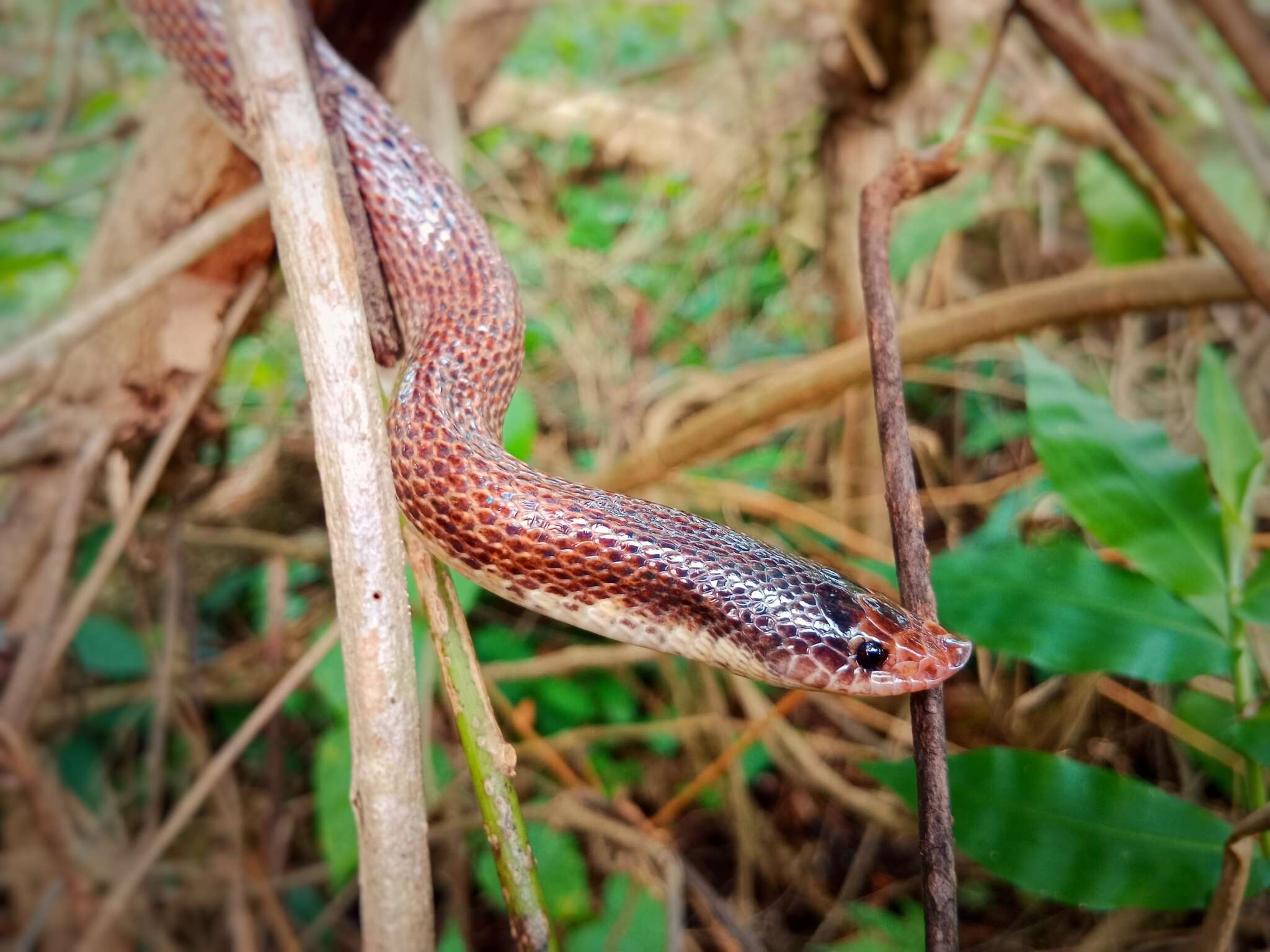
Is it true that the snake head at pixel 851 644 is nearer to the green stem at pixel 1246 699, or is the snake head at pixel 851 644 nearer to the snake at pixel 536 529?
the snake at pixel 536 529

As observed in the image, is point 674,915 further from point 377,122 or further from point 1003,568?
point 377,122

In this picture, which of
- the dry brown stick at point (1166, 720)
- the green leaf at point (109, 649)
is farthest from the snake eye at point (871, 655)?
the green leaf at point (109, 649)

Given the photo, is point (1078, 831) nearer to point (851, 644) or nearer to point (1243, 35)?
point (851, 644)

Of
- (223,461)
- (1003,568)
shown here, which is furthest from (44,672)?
(1003,568)

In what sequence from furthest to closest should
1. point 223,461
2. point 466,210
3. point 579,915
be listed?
point 223,461 → point 579,915 → point 466,210

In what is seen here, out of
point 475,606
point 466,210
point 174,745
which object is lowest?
point 174,745
